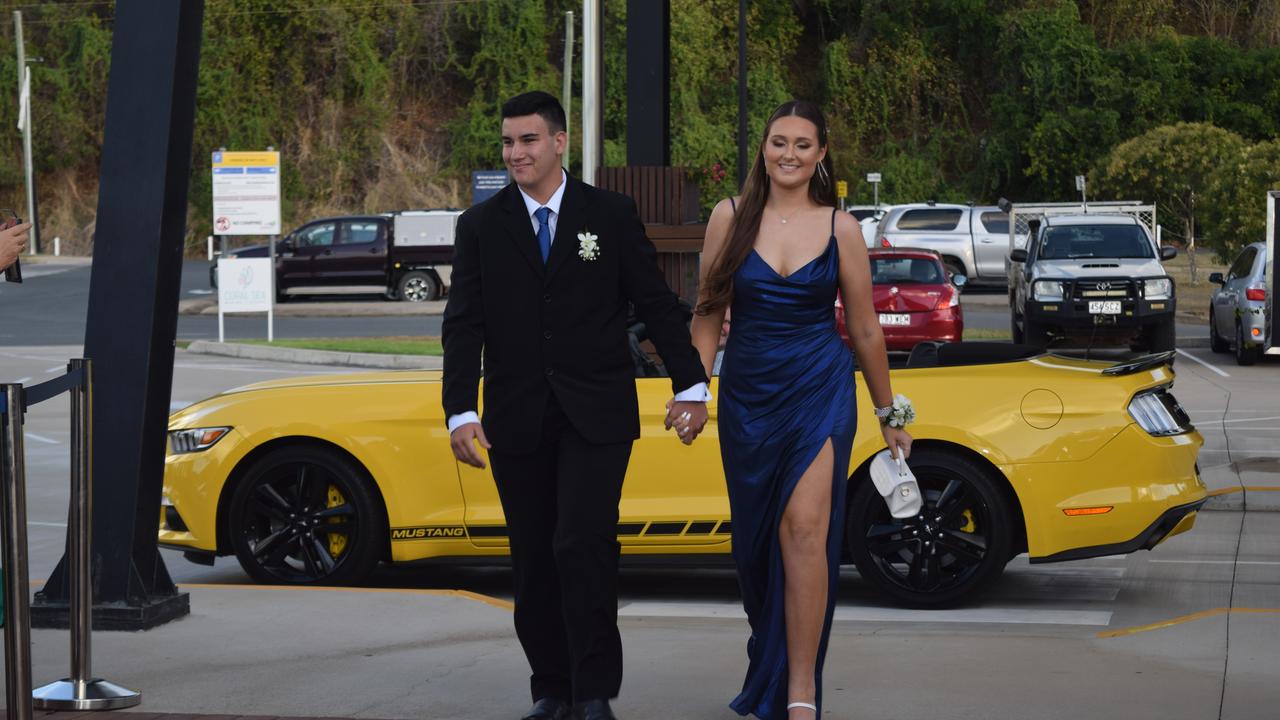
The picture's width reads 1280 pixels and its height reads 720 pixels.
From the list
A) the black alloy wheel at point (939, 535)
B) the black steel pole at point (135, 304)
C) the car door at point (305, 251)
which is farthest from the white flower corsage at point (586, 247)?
the car door at point (305, 251)

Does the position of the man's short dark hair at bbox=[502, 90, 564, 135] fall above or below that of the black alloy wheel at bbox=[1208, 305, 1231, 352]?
above

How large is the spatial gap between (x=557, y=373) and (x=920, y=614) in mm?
3112

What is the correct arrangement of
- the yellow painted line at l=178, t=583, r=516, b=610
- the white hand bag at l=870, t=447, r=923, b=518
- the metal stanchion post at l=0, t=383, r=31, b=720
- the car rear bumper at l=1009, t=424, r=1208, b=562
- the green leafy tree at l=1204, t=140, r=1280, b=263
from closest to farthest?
the metal stanchion post at l=0, t=383, r=31, b=720 < the white hand bag at l=870, t=447, r=923, b=518 < the yellow painted line at l=178, t=583, r=516, b=610 < the car rear bumper at l=1009, t=424, r=1208, b=562 < the green leafy tree at l=1204, t=140, r=1280, b=263

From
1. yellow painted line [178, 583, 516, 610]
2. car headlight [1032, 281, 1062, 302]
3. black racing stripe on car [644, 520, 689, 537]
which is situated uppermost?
car headlight [1032, 281, 1062, 302]

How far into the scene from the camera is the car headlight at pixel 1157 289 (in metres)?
23.0

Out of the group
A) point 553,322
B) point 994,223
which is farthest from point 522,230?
point 994,223

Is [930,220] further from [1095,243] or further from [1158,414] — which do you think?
[1158,414]

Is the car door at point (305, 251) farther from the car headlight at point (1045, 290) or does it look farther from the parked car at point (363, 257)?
the car headlight at point (1045, 290)

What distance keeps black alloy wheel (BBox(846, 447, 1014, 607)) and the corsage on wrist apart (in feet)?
7.59

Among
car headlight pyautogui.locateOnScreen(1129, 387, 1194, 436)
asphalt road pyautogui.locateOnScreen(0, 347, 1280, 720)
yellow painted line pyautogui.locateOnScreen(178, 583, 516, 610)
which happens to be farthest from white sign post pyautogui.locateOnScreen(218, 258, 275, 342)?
car headlight pyautogui.locateOnScreen(1129, 387, 1194, 436)

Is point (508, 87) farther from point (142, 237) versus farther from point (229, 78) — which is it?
point (142, 237)

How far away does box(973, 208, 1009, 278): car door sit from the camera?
3816 centimetres

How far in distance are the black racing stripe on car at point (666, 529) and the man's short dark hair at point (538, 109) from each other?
297cm

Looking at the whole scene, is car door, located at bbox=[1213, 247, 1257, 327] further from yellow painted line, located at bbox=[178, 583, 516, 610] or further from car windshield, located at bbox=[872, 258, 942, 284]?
yellow painted line, located at bbox=[178, 583, 516, 610]
